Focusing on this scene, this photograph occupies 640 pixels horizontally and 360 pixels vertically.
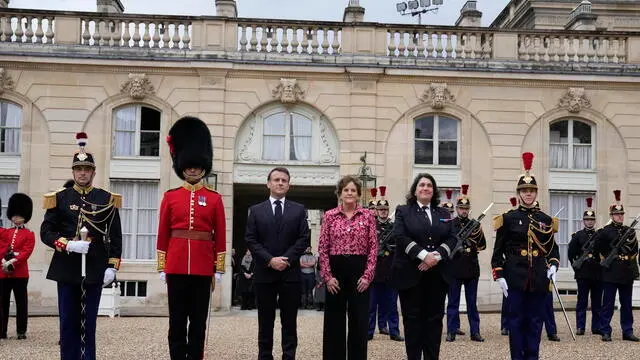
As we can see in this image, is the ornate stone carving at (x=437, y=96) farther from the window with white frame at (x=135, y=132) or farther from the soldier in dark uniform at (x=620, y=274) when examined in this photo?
the soldier in dark uniform at (x=620, y=274)

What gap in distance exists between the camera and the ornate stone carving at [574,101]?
2180cm

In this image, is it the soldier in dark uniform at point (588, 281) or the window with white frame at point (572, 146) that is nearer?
the soldier in dark uniform at point (588, 281)

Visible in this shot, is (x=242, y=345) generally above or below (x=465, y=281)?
below

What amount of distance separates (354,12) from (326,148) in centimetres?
322

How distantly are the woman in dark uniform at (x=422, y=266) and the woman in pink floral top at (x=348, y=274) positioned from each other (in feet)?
1.12

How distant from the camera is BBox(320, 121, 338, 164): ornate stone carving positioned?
21688 millimetres

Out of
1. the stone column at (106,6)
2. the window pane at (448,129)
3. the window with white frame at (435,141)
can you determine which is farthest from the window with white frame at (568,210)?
the stone column at (106,6)

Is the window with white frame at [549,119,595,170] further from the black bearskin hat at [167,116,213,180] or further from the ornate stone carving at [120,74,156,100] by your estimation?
the black bearskin hat at [167,116,213,180]

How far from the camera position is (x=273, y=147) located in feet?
71.4

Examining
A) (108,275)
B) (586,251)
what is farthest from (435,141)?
(108,275)

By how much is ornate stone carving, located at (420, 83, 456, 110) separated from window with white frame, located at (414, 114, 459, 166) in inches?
16.0

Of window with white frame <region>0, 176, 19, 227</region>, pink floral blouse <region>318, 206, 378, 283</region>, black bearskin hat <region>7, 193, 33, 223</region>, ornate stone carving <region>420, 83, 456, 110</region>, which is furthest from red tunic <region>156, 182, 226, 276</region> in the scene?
window with white frame <region>0, 176, 19, 227</region>

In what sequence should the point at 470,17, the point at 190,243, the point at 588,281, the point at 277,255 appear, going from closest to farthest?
the point at 190,243 < the point at 277,255 < the point at 588,281 < the point at 470,17

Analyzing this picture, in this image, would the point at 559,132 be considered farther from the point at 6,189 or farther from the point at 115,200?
the point at 115,200
